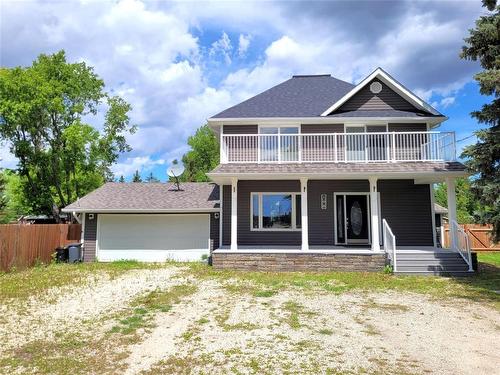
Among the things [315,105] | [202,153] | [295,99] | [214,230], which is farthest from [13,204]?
[315,105]

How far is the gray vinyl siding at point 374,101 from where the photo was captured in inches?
615

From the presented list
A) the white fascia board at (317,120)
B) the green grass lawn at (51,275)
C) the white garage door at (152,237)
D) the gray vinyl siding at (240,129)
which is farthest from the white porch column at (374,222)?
the green grass lawn at (51,275)

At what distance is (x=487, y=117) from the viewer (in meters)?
11.0

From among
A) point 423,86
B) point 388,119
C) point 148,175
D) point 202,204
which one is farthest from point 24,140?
point 148,175

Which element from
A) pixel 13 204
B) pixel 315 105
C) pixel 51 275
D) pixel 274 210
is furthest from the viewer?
pixel 13 204

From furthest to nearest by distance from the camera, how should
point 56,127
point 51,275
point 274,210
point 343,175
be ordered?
1. point 56,127
2. point 274,210
3. point 343,175
4. point 51,275

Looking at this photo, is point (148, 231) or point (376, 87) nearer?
point (376, 87)

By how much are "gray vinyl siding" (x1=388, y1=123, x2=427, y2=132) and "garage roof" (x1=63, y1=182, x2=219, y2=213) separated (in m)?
8.06

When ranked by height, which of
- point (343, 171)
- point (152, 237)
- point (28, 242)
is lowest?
point (28, 242)

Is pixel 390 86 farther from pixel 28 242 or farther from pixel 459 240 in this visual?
pixel 28 242

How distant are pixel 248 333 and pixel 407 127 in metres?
12.2

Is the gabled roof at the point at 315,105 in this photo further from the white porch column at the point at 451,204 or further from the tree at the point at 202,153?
the tree at the point at 202,153

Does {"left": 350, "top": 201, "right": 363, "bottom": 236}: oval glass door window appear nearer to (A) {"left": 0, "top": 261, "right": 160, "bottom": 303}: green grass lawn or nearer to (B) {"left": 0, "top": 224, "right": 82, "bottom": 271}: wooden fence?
(A) {"left": 0, "top": 261, "right": 160, "bottom": 303}: green grass lawn

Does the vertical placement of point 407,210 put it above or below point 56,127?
below
